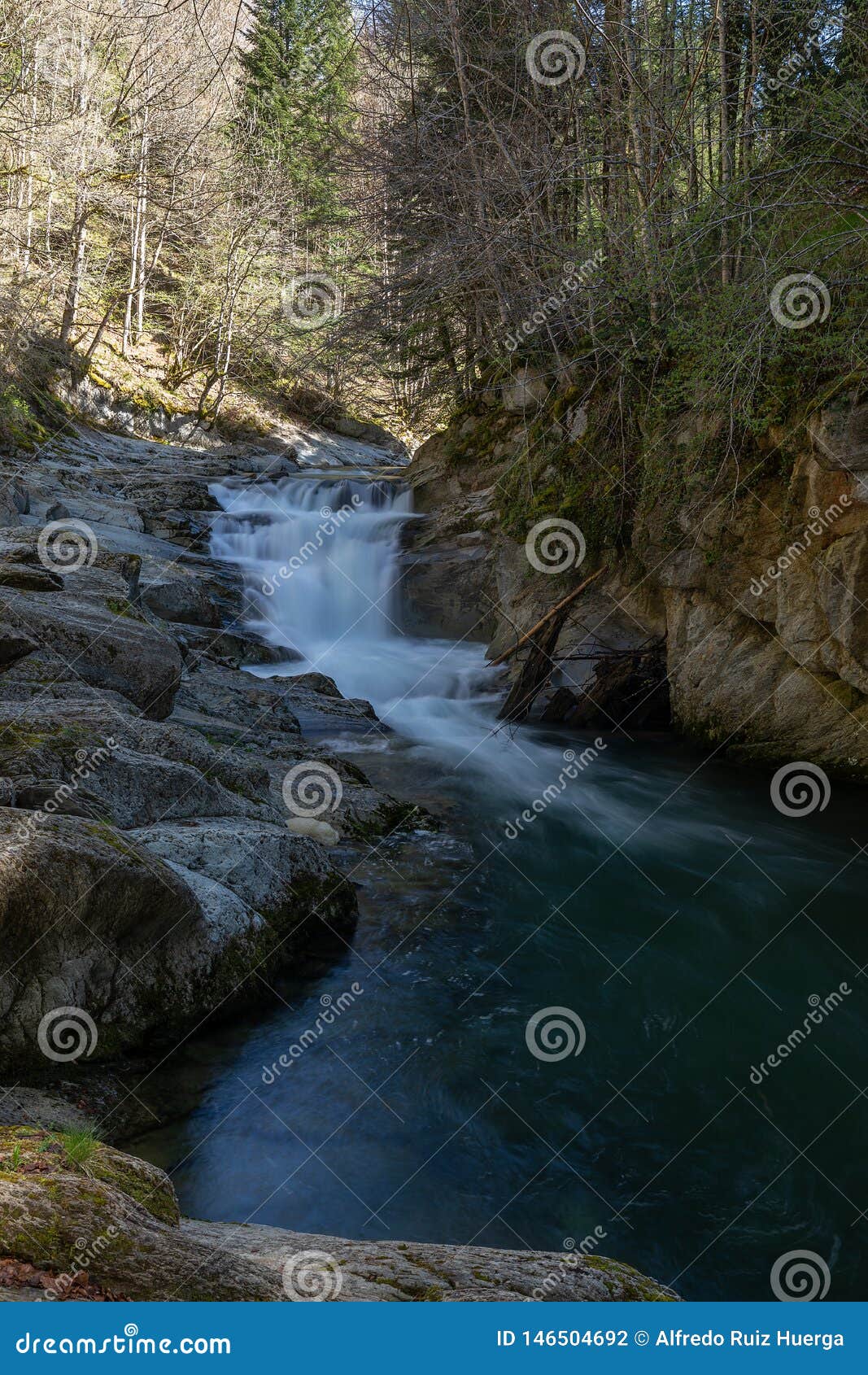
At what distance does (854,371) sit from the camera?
729 cm

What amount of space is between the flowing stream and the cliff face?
843mm

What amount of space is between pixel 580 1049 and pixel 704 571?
19.4ft

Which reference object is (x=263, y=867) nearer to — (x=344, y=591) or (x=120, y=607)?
(x=120, y=607)

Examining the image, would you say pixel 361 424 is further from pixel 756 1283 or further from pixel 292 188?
pixel 756 1283

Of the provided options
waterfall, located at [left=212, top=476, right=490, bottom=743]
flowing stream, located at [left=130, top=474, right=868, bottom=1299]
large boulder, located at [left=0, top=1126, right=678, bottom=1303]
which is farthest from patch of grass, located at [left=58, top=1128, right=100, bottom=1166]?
waterfall, located at [left=212, top=476, right=490, bottom=743]

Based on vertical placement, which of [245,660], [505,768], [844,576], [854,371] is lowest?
[245,660]

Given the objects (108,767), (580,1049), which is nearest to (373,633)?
(108,767)

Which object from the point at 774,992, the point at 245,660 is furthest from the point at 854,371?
the point at 245,660

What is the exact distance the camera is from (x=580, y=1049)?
5094 millimetres

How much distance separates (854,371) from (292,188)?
24.1 metres

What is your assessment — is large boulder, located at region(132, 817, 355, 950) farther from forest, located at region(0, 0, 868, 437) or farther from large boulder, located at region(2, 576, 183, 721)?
forest, located at region(0, 0, 868, 437)

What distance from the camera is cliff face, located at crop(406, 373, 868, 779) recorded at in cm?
796

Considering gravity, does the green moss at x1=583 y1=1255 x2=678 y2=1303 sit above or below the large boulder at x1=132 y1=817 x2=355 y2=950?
above

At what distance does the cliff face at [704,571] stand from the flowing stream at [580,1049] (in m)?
0.84
